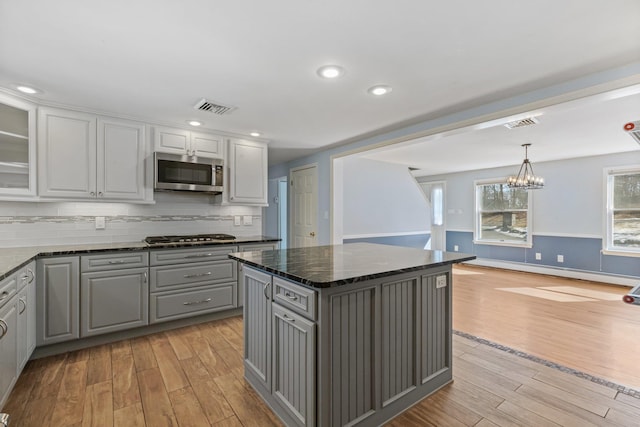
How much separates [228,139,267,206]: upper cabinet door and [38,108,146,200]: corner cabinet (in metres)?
1.01

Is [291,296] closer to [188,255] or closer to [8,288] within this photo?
[8,288]

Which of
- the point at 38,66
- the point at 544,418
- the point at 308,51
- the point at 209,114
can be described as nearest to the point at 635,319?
the point at 544,418

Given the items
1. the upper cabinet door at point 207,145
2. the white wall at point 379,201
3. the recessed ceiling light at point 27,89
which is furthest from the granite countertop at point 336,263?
the white wall at point 379,201

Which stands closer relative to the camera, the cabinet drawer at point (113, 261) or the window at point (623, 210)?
the cabinet drawer at point (113, 261)

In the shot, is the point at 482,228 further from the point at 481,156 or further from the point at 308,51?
the point at 308,51

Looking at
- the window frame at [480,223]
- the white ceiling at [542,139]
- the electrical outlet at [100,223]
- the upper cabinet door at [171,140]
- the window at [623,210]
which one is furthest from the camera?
the window frame at [480,223]

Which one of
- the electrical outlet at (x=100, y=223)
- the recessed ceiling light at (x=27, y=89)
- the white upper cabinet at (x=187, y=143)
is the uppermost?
the recessed ceiling light at (x=27, y=89)

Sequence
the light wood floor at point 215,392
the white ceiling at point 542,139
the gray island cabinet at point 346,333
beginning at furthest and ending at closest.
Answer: the white ceiling at point 542,139 → the light wood floor at point 215,392 → the gray island cabinet at point 346,333

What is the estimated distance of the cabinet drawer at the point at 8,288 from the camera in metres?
1.75

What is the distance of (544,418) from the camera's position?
1.82 metres

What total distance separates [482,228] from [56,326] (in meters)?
7.57

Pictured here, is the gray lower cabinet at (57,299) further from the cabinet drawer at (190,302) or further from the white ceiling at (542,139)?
the white ceiling at (542,139)

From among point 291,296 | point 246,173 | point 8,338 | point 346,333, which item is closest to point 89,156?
point 246,173

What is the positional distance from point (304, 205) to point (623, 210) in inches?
216
